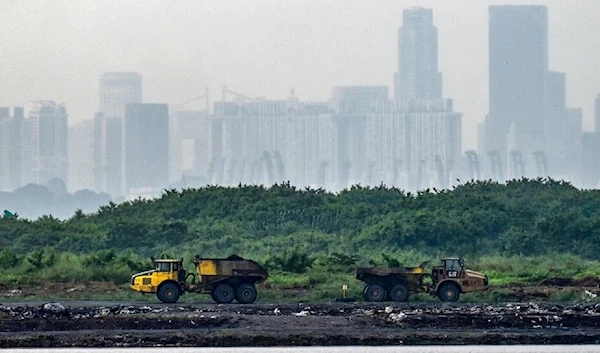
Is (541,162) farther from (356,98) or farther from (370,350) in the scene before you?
(370,350)

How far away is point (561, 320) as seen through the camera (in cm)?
4666

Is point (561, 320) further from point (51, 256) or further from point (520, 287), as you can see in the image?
point (51, 256)

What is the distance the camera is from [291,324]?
46.2 meters

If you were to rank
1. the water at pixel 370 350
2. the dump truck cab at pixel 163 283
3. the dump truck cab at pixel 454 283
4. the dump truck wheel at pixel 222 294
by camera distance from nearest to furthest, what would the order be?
1. the water at pixel 370 350
2. the dump truck cab at pixel 163 283
3. the dump truck cab at pixel 454 283
4. the dump truck wheel at pixel 222 294

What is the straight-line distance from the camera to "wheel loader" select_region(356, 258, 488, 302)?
173ft

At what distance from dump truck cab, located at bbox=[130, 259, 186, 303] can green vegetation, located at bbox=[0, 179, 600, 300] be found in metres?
4.77

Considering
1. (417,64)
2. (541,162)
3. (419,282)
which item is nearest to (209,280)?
(419,282)

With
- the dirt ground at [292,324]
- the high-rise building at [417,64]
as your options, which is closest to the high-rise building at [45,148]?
the high-rise building at [417,64]

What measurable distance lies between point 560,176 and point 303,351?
13009 centimetres

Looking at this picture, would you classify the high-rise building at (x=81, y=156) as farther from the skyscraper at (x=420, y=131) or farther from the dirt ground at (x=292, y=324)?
the dirt ground at (x=292, y=324)

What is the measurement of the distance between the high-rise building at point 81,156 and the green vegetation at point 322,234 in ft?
256

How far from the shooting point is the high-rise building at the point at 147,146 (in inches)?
6599

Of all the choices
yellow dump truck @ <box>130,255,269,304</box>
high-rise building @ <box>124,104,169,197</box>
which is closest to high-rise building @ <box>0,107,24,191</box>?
high-rise building @ <box>124,104,169,197</box>

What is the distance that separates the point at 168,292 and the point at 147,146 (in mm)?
117767
